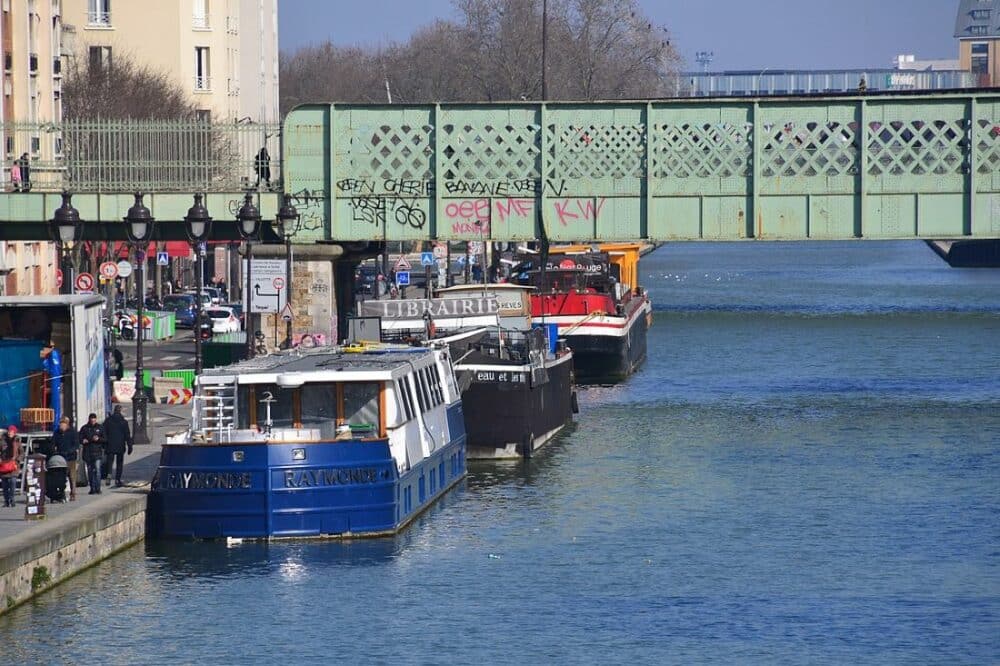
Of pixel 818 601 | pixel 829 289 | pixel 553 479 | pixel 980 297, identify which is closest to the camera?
pixel 818 601

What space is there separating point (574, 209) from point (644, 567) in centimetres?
1717

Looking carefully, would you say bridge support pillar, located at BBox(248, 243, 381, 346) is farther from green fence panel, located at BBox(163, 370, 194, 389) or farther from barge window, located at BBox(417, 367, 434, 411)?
barge window, located at BBox(417, 367, 434, 411)

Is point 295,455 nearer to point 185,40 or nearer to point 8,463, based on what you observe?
point 8,463

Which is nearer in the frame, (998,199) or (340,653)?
(340,653)

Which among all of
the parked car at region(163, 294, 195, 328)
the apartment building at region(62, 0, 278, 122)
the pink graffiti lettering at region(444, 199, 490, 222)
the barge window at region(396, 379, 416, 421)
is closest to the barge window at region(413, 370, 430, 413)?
the barge window at region(396, 379, 416, 421)

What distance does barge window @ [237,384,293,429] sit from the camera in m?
31.0

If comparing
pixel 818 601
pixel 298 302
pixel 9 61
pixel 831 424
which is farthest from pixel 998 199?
pixel 9 61

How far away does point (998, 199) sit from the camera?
1775 inches

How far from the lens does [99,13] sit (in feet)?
327

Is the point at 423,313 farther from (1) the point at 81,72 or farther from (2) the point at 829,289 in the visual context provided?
(2) the point at 829,289

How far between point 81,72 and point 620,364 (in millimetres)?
35741

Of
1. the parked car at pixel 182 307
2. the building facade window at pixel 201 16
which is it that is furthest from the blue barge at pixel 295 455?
the building facade window at pixel 201 16

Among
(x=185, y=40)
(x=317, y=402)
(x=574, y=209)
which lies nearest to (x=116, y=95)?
(x=185, y=40)

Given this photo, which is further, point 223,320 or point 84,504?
point 223,320
